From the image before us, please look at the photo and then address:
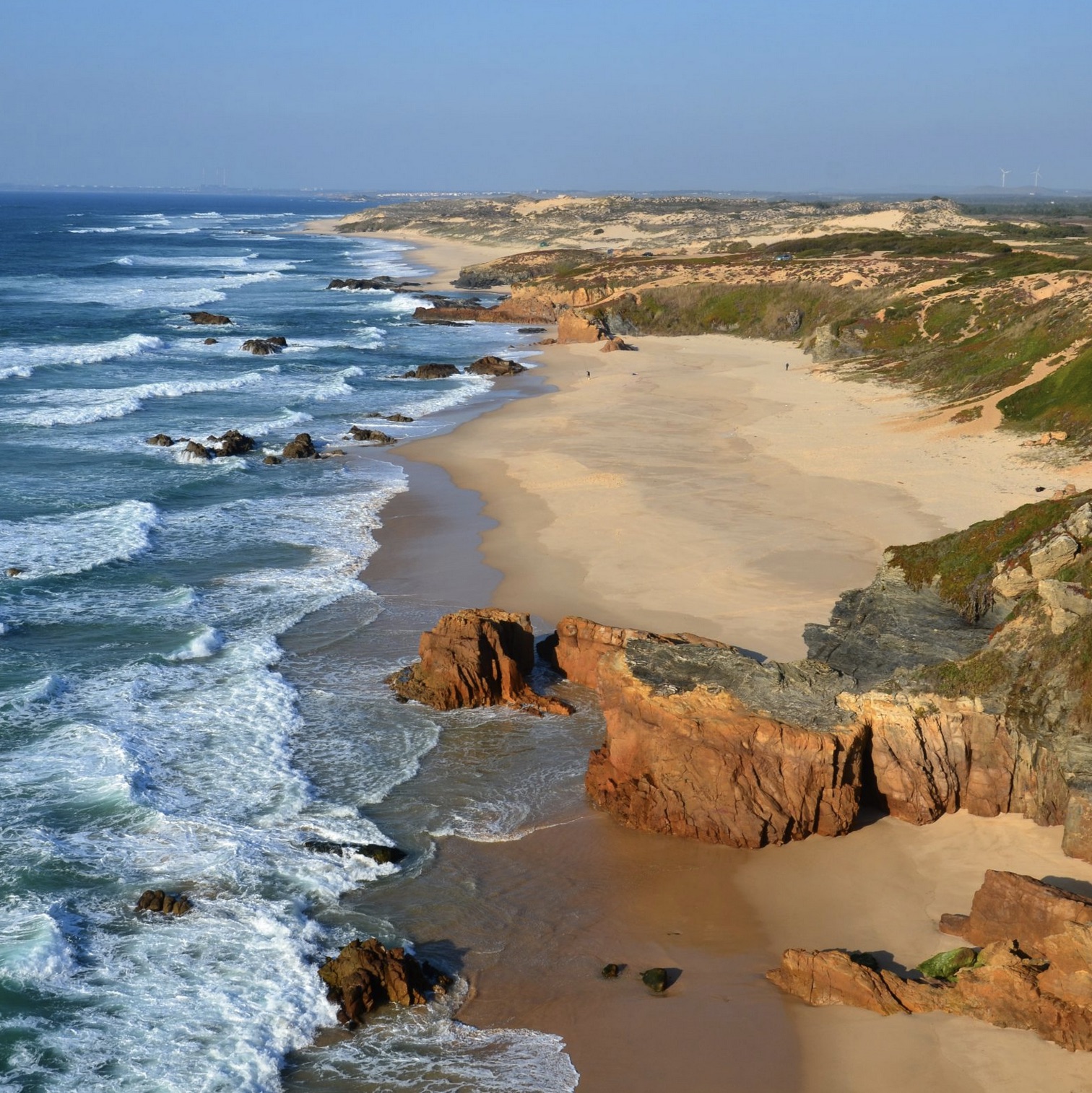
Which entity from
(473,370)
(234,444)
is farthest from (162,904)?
(473,370)

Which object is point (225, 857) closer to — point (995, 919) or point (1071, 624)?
point (995, 919)

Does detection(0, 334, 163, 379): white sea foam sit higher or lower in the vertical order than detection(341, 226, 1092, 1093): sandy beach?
higher

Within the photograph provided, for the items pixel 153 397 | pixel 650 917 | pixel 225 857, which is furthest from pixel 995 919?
pixel 153 397

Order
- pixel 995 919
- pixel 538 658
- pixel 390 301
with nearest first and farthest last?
pixel 995 919
pixel 538 658
pixel 390 301

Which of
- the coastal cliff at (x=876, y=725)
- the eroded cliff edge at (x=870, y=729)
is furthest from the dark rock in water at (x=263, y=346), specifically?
the eroded cliff edge at (x=870, y=729)

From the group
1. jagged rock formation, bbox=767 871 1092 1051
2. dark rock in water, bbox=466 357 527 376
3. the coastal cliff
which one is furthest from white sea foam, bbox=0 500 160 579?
dark rock in water, bbox=466 357 527 376

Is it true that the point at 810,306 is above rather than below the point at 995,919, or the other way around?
above

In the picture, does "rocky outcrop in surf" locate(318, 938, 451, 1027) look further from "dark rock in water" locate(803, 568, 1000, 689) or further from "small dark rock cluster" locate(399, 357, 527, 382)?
"small dark rock cluster" locate(399, 357, 527, 382)
